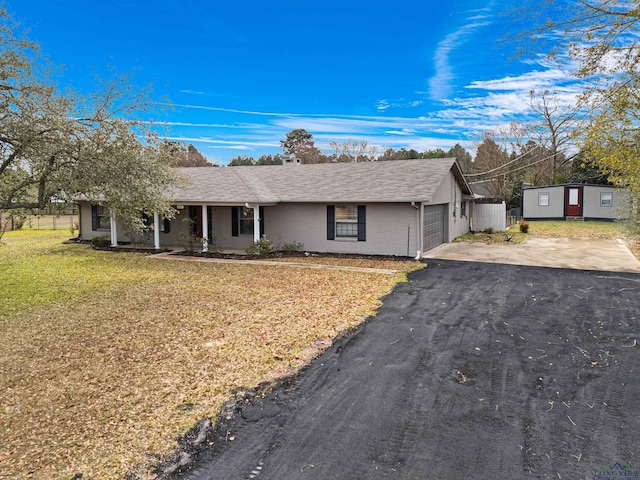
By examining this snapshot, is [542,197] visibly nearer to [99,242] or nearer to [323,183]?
[323,183]

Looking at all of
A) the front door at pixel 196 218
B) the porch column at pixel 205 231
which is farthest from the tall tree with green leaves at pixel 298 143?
the porch column at pixel 205 231

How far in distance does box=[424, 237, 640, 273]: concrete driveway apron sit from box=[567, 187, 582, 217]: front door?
13648 mm

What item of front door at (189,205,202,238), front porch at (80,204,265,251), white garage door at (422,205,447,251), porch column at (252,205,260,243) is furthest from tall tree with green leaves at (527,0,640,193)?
front door at (189,205,202,238)

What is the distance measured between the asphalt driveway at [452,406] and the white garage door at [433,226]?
8234 millimetres

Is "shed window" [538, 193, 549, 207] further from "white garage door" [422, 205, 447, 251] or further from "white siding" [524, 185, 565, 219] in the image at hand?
"white garage door" [422, 205, 447, 251]

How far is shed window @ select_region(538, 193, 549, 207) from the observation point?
33.0 m

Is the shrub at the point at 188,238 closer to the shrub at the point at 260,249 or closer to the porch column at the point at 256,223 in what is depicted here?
the shrub at the point at 260,249

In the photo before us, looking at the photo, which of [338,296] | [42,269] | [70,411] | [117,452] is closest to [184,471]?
[117,452]

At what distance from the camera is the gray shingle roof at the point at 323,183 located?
1561 cm

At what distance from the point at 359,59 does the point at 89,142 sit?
56.9ft

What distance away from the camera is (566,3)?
5.69 m

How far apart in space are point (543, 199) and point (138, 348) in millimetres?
33891

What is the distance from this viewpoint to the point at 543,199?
3312 centimetres

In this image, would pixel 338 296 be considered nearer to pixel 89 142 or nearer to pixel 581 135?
pixel 581 135
